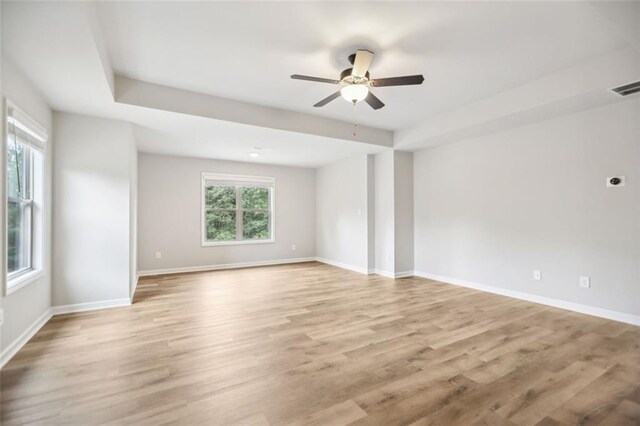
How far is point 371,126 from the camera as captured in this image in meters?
4.97

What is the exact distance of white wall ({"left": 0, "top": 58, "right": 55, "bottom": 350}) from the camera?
2406 millimetres

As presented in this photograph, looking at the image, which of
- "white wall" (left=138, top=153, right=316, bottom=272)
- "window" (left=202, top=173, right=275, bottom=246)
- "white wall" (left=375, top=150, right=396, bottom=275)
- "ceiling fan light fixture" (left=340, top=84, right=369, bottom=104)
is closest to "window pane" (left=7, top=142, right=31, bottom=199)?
"white wall" (left=138, top=153, right=316, bottom=272)

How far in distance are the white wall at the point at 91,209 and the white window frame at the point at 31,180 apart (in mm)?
287

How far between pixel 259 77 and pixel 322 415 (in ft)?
10.1

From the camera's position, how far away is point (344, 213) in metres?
6.58

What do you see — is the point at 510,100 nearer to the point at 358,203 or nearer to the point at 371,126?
the point at 371,126

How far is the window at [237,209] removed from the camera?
6.49 m

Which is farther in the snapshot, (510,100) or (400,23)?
(510,100)

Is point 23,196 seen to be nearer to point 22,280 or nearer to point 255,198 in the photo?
point 22,280

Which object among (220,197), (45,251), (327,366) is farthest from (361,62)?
(220,197)

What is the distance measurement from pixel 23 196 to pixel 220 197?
3739 mm

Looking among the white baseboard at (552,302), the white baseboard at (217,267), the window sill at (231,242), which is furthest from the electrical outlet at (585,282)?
the window sill at (231,242)

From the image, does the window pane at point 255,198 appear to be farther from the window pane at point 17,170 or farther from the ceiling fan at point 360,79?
the ceiling fan at point 360,79

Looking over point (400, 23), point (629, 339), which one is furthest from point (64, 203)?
point (629, 339)
